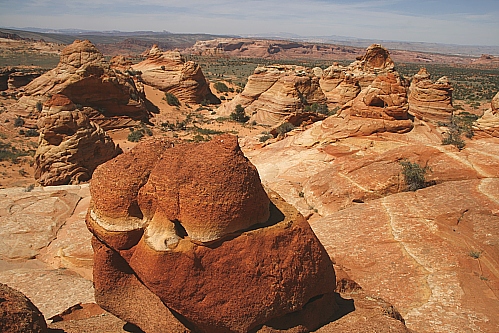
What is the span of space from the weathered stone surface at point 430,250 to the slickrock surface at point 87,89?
21149 millimetres

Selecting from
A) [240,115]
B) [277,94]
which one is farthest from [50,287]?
[240,115]

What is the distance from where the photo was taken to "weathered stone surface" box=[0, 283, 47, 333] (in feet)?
11.5

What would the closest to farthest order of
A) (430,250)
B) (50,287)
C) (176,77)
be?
(50,287), (430,250), (176,77)

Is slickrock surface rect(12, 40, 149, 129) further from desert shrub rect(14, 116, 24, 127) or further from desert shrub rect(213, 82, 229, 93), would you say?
desert shrub rect(213, 82, 229, 93)

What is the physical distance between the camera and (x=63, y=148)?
48.9ft

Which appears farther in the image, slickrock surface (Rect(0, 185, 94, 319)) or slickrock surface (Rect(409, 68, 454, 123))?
slickrock surface (Rect(409, 68, 454, 123))

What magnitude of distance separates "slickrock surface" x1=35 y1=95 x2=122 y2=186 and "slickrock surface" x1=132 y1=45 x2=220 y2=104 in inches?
849

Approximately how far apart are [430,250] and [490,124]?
9.64 meters

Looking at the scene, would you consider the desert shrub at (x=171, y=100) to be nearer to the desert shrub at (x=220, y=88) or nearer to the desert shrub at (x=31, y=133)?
the desert shrub at (x=220, y=88)

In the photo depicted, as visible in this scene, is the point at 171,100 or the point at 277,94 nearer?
the point at 277,94

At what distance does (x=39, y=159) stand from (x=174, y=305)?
1371cm

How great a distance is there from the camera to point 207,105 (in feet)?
123

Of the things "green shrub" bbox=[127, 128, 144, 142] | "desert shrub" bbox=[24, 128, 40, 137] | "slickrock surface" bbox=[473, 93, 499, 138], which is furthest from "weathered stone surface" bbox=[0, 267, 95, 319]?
"desert shrub" bbox=[24, 128, 40, 137]

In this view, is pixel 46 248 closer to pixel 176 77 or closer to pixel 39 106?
pixel 39 106
